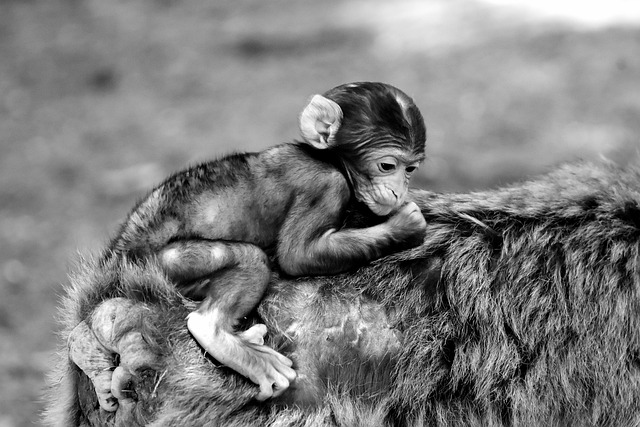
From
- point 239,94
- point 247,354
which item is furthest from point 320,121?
point 239,94

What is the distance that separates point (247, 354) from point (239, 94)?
7.97 m

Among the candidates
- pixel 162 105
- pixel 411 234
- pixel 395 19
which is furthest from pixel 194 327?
pixel 395 19

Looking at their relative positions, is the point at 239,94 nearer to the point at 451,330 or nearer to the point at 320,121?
the point at 320,121

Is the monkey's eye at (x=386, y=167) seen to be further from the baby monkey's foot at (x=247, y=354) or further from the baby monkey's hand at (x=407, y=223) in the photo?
the baby monkey's foot at (x=247, y=354)

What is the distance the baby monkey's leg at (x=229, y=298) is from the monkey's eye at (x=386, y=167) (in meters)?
0.67

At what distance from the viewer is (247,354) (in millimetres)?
3877

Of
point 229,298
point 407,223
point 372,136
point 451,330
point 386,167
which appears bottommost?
point 451,330

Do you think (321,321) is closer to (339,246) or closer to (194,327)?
(339,246)

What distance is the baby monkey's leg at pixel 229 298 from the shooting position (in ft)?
12.7

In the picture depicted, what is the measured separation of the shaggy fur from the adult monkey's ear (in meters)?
0.65

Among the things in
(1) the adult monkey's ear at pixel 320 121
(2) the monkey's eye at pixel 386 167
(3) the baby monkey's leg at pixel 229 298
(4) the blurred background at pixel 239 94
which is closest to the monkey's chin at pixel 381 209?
(2) the monkey's eye at pixel 386 167

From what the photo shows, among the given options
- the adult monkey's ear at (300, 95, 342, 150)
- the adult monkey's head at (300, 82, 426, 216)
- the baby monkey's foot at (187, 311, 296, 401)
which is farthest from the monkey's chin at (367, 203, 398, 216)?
the baby monkey's foot at (187, 311, 296, 401)

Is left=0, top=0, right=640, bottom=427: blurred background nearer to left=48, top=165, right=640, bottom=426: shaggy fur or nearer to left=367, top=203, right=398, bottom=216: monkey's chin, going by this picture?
left=48, top=165, right=640, bottom=426: shaggy fur

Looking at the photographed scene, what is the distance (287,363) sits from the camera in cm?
400
